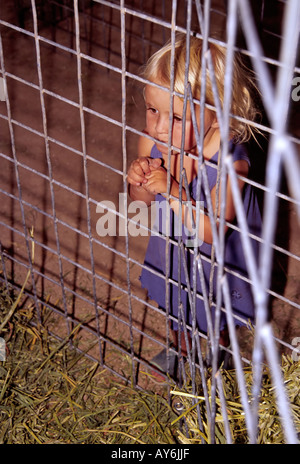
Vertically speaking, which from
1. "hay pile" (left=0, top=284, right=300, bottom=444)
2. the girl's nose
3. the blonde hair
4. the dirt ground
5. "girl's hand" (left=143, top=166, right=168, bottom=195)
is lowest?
"hay pile" (left=0, top=284, right=300, bottom=444)

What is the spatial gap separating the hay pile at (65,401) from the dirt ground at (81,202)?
8 cm

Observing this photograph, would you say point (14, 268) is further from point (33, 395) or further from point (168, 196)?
point (168, 196)

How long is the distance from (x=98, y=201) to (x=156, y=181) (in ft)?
3.11

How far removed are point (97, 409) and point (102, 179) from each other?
0.95 m

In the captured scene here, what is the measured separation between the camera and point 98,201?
2.06 meters

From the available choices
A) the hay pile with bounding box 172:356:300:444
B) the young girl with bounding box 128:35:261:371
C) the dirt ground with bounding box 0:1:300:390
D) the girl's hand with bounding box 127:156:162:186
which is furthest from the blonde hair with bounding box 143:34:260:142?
the hay pile with bounding box 172:356:300:444

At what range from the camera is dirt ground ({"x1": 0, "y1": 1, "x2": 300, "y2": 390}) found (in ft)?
5.36

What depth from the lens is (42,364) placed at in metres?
1.53

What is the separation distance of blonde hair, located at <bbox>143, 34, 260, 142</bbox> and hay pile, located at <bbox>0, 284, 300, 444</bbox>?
1.76 ft

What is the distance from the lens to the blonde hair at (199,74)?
1067mm

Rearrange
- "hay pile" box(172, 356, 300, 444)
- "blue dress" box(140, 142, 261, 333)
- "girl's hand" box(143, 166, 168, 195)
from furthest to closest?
"blue dress" box(140, 142, 261, 333) → "girl's hand" box(143, 166, 168, 195) → "hay pile" box(172, 356, 300, 444)

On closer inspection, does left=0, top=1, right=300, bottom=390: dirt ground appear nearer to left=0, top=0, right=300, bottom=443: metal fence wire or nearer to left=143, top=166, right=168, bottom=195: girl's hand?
left=0, top=0, right=300, bottom=443: metal fence wire
